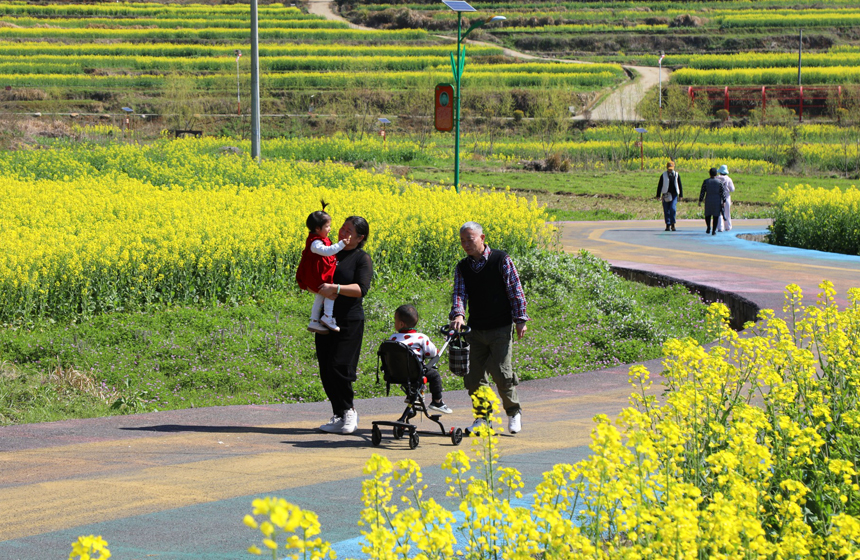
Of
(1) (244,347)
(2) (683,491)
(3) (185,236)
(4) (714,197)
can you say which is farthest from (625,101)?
(2) (683,491)

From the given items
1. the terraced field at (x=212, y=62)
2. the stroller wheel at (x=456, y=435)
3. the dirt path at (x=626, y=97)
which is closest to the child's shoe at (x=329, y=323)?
the stroller wheel at (x=456, y=435)

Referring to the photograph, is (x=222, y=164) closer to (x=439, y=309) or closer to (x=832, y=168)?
(x=439, y=309)

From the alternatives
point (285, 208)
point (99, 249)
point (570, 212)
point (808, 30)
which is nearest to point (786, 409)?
point (99, 249)

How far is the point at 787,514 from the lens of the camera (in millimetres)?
3596

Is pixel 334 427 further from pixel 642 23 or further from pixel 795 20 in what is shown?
pixel 642 23

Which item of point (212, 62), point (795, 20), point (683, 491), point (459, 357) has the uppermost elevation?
point (795, 20)

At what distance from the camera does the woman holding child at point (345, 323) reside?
7.41 meters

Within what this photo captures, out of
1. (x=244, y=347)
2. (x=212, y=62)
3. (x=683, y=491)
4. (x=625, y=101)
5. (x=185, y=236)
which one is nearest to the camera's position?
(x=683, y=491)

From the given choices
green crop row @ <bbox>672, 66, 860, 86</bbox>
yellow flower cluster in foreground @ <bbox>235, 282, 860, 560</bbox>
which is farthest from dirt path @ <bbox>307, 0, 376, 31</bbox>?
yellow flower cluster in foreground @ <bbox>235, 282, 860, 560</bbox>

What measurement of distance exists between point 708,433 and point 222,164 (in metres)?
20.0

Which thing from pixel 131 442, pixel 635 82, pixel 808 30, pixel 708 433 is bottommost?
pixel 131 442

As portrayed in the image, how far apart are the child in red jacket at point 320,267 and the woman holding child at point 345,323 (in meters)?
0.06

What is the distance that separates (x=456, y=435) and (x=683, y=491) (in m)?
4.03

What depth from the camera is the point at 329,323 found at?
7410mm
